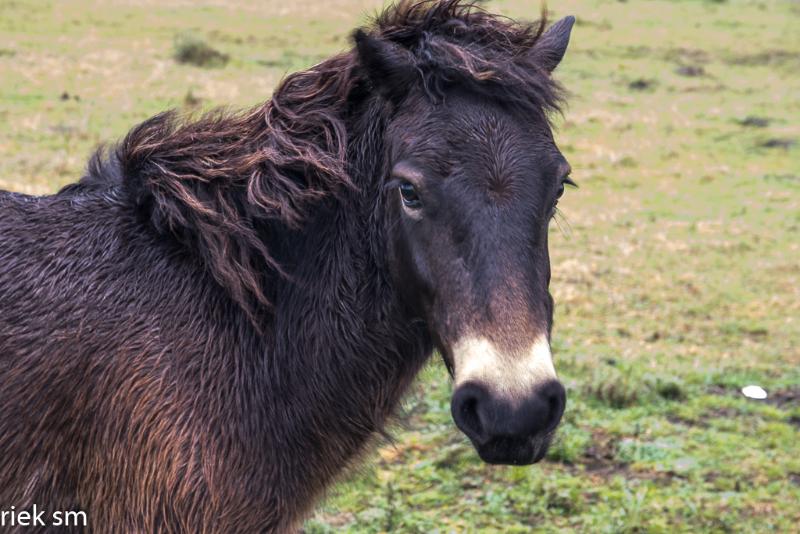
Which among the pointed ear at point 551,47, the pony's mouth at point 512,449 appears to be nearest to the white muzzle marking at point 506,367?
the pony's mouth at point 512,449

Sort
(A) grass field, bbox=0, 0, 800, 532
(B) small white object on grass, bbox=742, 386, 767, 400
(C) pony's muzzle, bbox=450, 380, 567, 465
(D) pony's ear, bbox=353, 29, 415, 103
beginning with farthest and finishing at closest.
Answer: (B) small white object on grass, bbox=742, 386, 767, 400, (A) grass field, bbox=0, 0, 800, 532, (D) pony's ear, bbox=353, 29, 415, 103, (C) pony's muzzle, bbox=450, 380, 567, 465

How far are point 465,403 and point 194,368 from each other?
93cm

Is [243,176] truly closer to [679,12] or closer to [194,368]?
[194,368]

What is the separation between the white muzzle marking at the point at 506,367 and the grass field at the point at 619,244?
0.96 metres

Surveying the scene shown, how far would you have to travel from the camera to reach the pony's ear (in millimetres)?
2879

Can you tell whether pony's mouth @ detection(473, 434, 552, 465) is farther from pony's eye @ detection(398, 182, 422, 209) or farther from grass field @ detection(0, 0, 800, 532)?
grass field @ detection(0, 0, 800, 532)

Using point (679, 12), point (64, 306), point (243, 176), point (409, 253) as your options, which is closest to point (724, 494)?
point (409, 253)

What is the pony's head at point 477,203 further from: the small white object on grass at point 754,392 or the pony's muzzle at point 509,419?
the small white object on grass at point 754,392

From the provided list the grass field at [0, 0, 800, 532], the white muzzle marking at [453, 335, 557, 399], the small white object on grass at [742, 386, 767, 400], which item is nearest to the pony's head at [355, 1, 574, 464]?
the white muzzle marking at [453, 335, 557, 399]

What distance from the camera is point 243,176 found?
309cm

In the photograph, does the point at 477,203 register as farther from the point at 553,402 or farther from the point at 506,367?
the point at 553,402

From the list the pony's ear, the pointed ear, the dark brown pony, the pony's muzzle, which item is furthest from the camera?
the pointed ear

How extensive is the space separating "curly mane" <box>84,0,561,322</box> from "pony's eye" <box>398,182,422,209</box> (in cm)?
26

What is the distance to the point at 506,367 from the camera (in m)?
2.49
